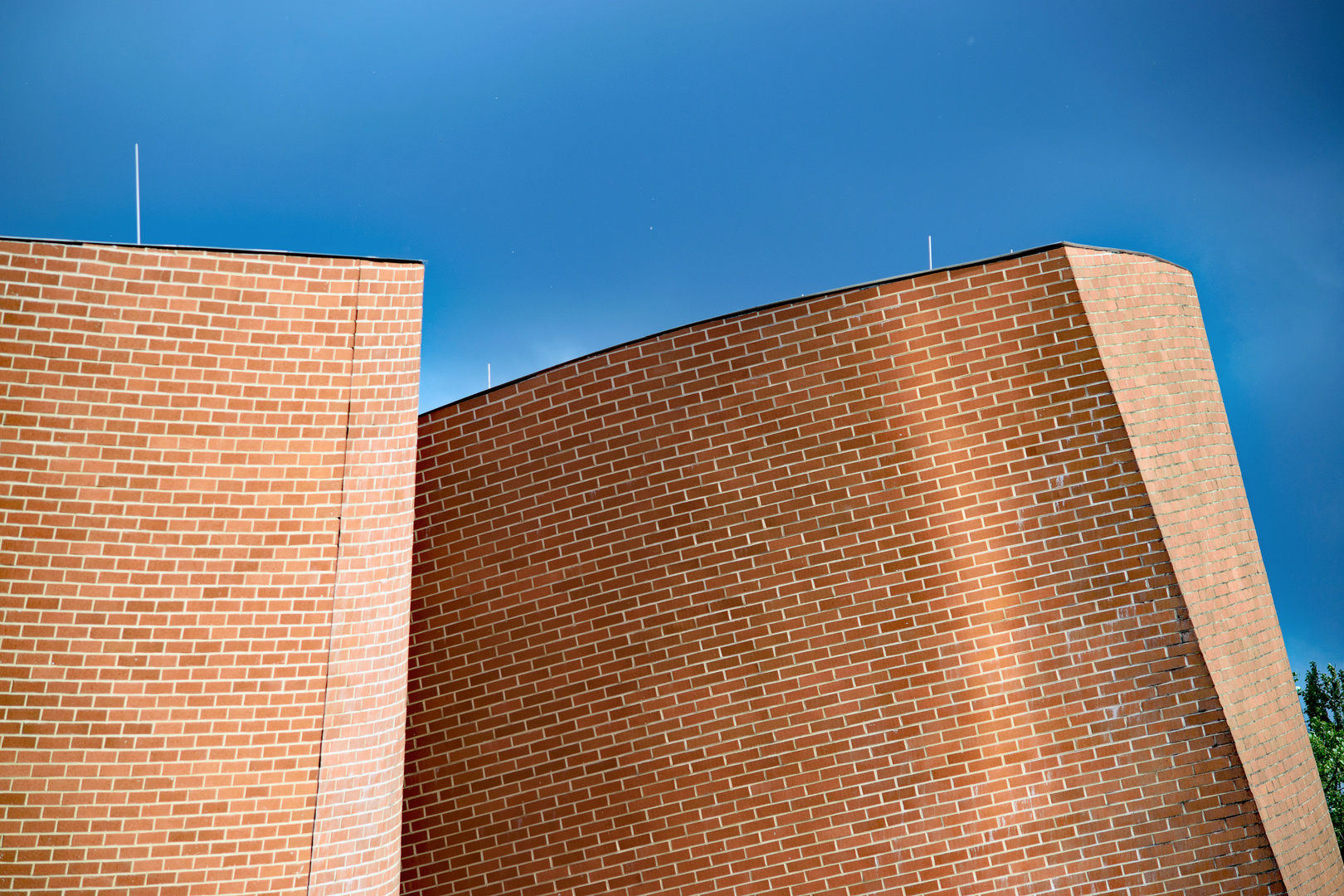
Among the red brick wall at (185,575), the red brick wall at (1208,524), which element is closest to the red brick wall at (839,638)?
the red brick wall at (1208,524)

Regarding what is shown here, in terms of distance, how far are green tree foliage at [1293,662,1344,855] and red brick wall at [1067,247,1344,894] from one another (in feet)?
27.7

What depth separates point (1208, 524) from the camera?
5402 mm

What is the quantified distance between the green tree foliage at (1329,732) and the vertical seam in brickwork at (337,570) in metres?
13.3

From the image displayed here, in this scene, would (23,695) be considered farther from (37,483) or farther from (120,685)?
(37,483)

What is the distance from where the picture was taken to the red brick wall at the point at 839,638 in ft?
15.8

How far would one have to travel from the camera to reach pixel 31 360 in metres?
4.18

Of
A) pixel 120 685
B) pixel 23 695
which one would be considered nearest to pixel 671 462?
pixel 120 685

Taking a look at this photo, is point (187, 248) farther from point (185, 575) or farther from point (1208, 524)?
point (1208, 524)

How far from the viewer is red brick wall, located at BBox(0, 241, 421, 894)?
405 cm

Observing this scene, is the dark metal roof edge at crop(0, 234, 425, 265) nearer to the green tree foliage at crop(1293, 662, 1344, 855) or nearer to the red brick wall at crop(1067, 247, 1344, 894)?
the red brick wall at crop(1067, 247, 1344, 894)

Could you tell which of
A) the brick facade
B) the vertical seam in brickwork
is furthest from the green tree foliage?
the vertical seam in brickwork

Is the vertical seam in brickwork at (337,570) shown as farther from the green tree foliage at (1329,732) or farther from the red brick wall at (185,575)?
the green tree foliage at (1329,732)

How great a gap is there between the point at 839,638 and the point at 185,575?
11.4ft

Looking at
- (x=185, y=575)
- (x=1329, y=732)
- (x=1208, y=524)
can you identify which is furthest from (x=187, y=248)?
(x=1329, y=732)
